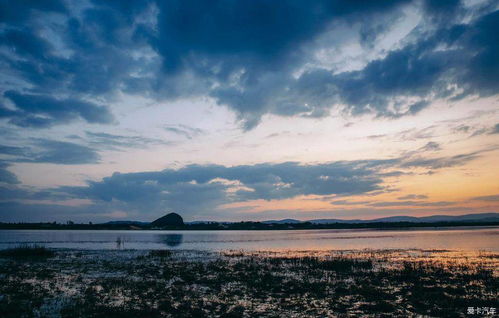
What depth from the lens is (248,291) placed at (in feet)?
79.2

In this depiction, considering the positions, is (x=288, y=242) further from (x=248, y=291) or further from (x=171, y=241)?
(x=248, y=291)

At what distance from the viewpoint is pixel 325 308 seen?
748 inches

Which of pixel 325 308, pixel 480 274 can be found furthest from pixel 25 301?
pixel 480 274

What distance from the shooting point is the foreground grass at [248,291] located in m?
18.3

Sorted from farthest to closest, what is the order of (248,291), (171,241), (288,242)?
(171,241)
(288,242)
(248,291)

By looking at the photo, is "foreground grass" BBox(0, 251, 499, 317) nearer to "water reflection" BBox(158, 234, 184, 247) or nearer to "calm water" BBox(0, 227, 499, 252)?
"calm water" BBox(0, 227, 499, 252)

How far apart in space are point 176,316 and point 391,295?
1371 cm

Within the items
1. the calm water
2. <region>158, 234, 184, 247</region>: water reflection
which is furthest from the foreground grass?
<region>158, 234, 184, 247</region>: water reflection

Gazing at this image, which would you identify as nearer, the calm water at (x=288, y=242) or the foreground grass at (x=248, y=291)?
the foreground grass at (x=248, y=291)

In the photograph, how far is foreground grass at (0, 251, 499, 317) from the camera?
18344mm

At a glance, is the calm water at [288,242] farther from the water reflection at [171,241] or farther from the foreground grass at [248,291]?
the foreground grass at [248,291]

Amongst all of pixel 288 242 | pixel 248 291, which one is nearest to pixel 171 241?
pixel 288 242

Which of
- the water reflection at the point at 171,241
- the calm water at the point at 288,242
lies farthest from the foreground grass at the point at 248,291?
the water reflection at the point at 171,241

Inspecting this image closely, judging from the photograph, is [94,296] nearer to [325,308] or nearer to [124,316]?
[124,316]
